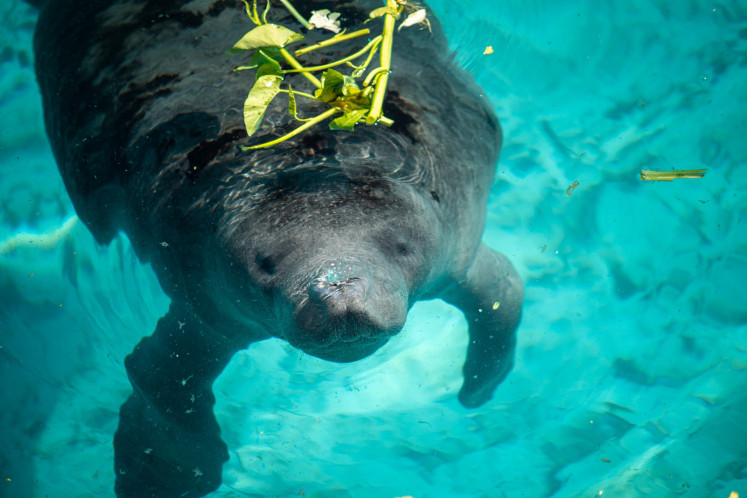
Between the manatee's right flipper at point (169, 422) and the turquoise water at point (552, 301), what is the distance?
280mm

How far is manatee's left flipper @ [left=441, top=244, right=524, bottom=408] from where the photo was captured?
510 centimetres

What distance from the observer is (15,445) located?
5992 mm

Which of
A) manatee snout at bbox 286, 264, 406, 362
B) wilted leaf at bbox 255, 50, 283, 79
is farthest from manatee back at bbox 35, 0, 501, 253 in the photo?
manatee snout at bbox 286, 264, 406, 362

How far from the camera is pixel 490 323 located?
17.5 ft

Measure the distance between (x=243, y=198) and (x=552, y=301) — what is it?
3.86 m

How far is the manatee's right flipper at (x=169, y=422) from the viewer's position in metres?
4.98

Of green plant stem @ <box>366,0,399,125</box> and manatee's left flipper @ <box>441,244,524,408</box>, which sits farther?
manatee's left flipper @ <box>441,244,524,408</box>

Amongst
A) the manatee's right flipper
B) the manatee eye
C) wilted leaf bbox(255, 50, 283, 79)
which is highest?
wilted leaf bbox(255, 50, 283, 79)

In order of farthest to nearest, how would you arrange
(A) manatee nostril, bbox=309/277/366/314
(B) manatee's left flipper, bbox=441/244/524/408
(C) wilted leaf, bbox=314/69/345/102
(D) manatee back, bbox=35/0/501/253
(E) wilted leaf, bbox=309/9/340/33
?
(B) manatee's left flipper, bbox=441/244/524/408 → (E) wilted leaf, bbox=309/9/340/33 → (D) manatee back, bbox=35/0/501/253 → (C) wilted leaf, bbox=314/69/345/102 → (A) manatee nostril, bbox=309/277/366/314

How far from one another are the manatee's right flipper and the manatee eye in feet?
7.70

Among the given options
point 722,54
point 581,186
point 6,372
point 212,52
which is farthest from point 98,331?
point 722,54

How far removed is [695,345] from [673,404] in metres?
0.72

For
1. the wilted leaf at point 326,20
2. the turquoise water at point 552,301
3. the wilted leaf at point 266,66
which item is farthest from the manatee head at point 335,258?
the turquoise water at point 552,301

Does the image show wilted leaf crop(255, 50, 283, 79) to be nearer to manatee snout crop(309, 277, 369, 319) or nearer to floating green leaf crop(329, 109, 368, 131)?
floating green leaf crop(329, 109, 368, 131)
